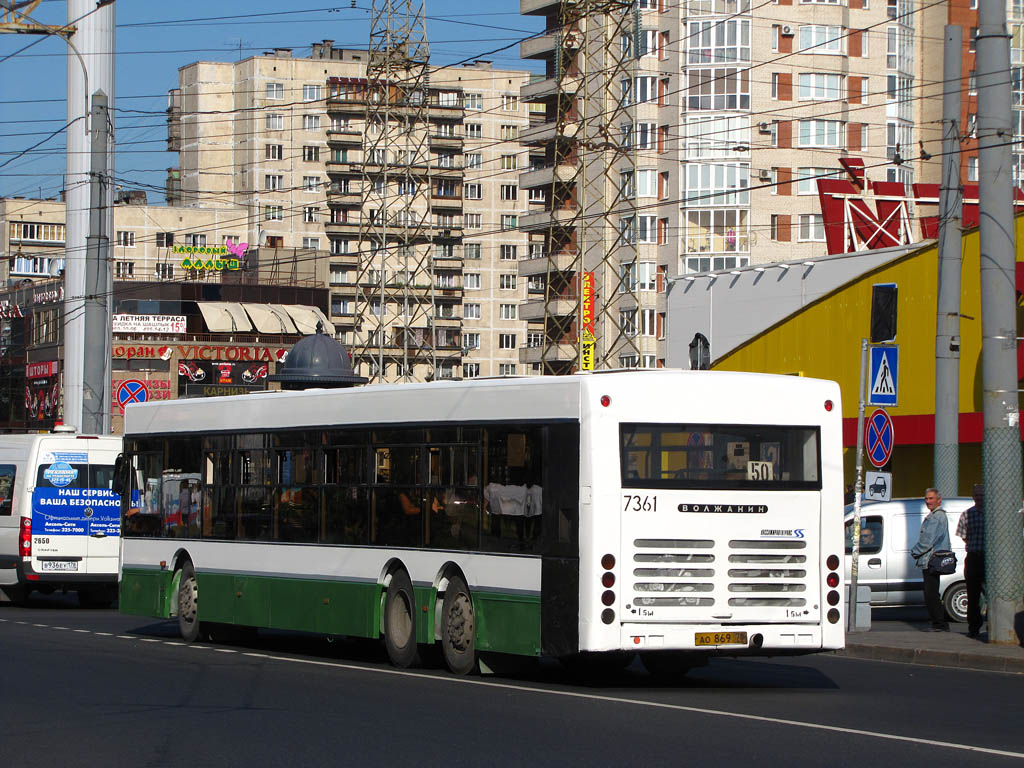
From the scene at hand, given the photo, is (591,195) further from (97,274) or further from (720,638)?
(720,638)

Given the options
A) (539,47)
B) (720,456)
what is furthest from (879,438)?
(539,47)

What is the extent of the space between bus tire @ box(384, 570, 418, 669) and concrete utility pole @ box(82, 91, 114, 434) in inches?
679

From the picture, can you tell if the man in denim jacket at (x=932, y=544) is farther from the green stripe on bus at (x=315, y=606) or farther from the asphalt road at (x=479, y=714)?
the green stripe on bus at (x=315, y=606)

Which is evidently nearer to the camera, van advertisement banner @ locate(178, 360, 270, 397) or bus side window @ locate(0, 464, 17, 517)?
bus side window @ locate(0, 464, 17, 517)

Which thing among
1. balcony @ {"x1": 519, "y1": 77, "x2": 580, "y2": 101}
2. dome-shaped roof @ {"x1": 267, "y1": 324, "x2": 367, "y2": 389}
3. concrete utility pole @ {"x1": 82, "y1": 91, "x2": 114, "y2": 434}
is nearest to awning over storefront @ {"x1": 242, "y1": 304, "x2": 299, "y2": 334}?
balcony @ {"x1": 519, "y1": 77, "x2": 580, "y2": 101}

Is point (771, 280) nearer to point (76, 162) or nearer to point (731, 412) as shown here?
point (76, 162)

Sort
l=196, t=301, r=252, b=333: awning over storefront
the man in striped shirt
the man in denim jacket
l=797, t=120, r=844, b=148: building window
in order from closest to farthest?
the man in striped shirt → the man in denim jacket → l=797, t=120, r=844, b=148: building window → l=196, t=301, r=252, b=333: awning over storefront

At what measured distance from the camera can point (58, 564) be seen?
28.1m

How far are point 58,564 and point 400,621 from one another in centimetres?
1275

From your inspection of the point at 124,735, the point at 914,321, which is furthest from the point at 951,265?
the point at 124,735

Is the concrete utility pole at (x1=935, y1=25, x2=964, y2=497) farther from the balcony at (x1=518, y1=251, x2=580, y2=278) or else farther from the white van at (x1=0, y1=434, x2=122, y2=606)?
the balcony at (x1=518, y1=251, x2=580, y2=278)

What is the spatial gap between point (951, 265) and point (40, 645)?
1417 centimetres

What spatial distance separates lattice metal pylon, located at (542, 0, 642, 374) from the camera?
68.7 m

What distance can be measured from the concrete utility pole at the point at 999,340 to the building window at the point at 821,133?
5889 cm
